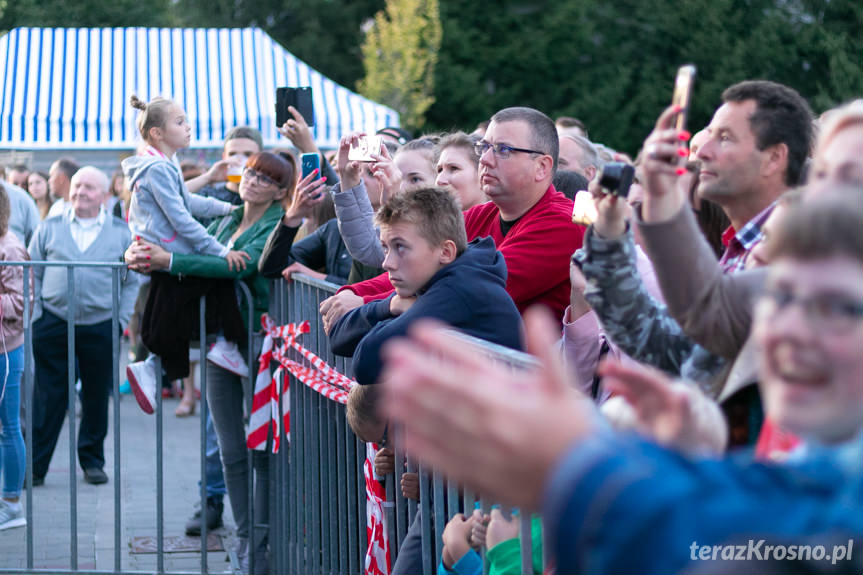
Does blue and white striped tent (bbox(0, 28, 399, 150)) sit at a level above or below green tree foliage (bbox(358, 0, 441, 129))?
below

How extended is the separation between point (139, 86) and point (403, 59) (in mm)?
14033

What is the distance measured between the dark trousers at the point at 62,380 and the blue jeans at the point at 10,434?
92 centimetres

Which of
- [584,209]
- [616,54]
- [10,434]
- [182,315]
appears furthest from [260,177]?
[616,54]

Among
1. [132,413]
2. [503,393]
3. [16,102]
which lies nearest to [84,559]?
[132,413]

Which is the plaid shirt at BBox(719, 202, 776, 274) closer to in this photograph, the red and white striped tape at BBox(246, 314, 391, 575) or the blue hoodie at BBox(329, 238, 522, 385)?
the blue hoodie at BBox(329, 238, 522, 385)

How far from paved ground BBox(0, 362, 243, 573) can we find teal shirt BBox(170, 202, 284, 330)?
1481mm

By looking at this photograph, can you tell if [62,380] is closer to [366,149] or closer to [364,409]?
[366,149]

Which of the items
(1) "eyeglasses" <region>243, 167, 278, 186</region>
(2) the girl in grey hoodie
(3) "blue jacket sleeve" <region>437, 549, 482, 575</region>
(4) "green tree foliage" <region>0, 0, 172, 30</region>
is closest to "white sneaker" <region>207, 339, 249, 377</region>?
(2) the girl in grey hoodie

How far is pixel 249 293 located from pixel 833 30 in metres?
29.5

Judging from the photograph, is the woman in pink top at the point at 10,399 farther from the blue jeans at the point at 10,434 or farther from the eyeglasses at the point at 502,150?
the eyeglasses at the point at 502,150

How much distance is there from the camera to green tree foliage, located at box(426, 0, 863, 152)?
1264 inches

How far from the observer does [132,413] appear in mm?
10734

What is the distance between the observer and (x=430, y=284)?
353 centimetres

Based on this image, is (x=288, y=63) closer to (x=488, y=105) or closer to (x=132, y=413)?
(x=132, y=413)
